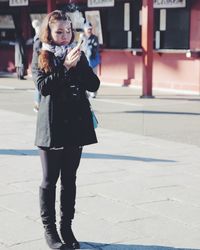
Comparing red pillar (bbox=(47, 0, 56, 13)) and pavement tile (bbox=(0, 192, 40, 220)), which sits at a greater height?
red pillar (bbox=(47, 0, 56, 13))

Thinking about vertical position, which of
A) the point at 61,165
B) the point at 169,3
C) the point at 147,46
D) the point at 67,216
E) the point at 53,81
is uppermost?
the point at 169,3

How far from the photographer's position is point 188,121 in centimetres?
1173

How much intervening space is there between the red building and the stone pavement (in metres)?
7.67

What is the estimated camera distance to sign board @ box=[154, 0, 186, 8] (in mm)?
16766

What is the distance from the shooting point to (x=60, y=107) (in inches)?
178

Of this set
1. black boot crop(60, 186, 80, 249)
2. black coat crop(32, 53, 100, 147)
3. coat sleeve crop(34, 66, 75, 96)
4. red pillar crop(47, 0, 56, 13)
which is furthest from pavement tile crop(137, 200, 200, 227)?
red pillar crop(47, 0, 56, 13)

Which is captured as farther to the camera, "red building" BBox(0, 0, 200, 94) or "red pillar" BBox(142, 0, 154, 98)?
"red building" BBox(0, 0, 200, 94)

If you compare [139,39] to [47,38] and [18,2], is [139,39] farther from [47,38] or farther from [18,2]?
[47,38]

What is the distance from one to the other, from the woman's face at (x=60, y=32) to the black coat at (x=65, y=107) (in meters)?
0.17

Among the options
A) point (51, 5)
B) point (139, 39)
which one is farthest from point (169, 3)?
point (51, 5)

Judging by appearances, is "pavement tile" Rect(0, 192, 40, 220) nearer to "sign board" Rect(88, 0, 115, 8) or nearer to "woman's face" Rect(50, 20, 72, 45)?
"woman's face" Rect(50, 20, 72, 45)

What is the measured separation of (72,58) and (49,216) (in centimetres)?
121

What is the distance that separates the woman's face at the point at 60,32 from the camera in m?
4.48

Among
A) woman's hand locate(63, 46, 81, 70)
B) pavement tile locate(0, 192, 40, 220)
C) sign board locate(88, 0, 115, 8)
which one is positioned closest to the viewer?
woman's hand locate(63, 46, 81, 70)
